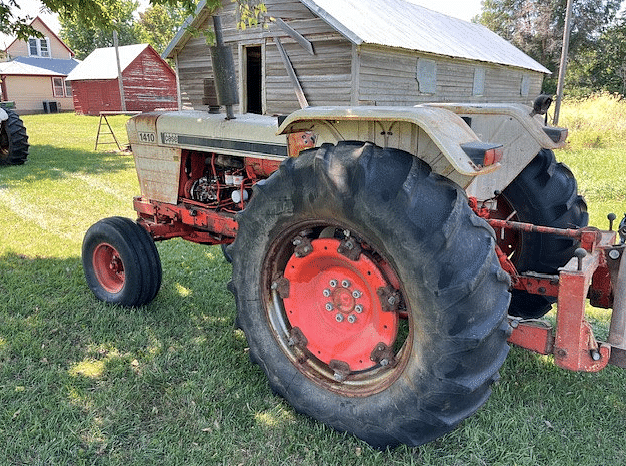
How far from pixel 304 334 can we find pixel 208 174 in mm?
1747

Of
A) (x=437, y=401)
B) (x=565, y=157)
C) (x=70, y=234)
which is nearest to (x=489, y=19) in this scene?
(x=565, y=157)

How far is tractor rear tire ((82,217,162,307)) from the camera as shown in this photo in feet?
12.1

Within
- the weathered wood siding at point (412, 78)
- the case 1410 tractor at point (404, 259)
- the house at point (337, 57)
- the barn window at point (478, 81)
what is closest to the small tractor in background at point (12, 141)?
the house at point (337, 57)

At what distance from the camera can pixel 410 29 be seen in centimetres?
1438

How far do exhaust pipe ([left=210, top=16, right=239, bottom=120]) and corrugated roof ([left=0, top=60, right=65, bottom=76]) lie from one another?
128 feet

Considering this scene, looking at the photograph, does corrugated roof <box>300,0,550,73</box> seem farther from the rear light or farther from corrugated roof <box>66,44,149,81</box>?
corrugated roof <box>66,44,149,81</box>

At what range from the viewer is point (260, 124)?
3.20 meters

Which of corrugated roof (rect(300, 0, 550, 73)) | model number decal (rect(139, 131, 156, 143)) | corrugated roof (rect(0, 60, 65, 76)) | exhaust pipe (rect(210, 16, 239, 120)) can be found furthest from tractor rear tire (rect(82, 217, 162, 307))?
corrugated roof (rect(0, 60, 65, 76))

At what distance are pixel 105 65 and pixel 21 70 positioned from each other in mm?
7181

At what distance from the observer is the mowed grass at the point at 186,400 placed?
2.33m

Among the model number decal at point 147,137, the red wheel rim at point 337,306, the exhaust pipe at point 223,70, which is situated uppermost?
the exhaust pipe at point 223,70

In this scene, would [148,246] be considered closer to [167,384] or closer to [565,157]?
[167,384]

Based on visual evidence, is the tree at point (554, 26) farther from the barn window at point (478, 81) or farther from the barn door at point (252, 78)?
the barn door at point (252, 78)

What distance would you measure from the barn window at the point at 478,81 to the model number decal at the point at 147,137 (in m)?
15.9
